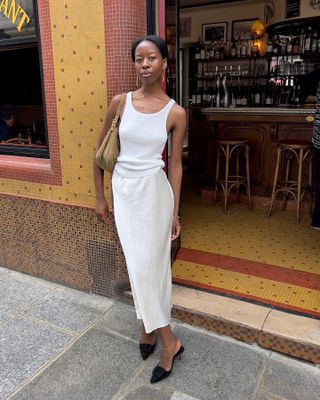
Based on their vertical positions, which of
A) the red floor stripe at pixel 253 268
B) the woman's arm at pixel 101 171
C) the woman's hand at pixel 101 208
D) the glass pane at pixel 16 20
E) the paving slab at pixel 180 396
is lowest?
the paving slab at pixel 180 396

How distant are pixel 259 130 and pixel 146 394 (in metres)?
3.58

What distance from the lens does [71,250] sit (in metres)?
3.01

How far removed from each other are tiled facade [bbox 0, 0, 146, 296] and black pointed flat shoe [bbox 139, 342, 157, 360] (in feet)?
2.03

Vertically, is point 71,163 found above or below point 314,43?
below

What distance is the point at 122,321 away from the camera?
2.63 meters

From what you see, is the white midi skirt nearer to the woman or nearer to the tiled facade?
the woman

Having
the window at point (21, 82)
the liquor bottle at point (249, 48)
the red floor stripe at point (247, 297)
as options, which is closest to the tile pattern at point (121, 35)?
the window at point (21, 82)

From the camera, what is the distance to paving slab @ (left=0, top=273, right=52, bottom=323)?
2.83 meters

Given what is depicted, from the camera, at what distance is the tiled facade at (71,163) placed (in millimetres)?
2486

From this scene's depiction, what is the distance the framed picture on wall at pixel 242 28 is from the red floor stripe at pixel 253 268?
6.11 meters

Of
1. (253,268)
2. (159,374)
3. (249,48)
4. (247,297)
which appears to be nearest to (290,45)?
(249,48)

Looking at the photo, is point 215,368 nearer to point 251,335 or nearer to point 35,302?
point 251,335

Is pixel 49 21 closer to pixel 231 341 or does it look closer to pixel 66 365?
pixel 66 365

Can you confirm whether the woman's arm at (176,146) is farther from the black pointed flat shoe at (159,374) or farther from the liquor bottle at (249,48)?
the liquor bottle at (249,48)
